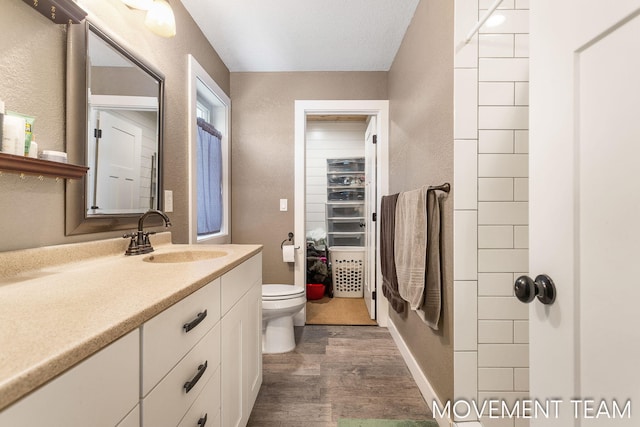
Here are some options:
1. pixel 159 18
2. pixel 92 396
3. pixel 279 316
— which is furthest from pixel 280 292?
pixel 159 18

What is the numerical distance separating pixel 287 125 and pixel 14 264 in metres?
2.01

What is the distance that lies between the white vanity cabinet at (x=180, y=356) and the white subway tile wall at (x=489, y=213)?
1.04 metres

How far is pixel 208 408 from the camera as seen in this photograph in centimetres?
82

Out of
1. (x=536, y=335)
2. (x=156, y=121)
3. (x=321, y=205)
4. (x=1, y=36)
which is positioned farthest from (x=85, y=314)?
(x=321, y=205)

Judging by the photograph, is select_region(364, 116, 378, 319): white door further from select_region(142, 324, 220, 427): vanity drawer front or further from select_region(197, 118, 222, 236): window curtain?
select_region(142, 324, 220, 427): vanity drawer front

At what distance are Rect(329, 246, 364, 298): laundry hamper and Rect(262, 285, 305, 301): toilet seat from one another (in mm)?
1185

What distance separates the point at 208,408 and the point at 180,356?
302mm

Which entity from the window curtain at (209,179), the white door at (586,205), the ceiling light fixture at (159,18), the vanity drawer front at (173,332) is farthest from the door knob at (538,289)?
the window curtain at (209,179)

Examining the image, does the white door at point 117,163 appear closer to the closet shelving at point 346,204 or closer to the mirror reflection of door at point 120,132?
the mirror reflection of door at point 120,132

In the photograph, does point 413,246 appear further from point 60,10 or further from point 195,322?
point 60,10

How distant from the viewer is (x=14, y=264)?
743 millimetres

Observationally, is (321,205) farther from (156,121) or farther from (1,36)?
(1,36)

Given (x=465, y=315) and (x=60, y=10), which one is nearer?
(x=60, y=10)

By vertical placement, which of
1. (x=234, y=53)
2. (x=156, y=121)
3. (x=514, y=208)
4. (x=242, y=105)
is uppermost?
(x=234, y=53)
